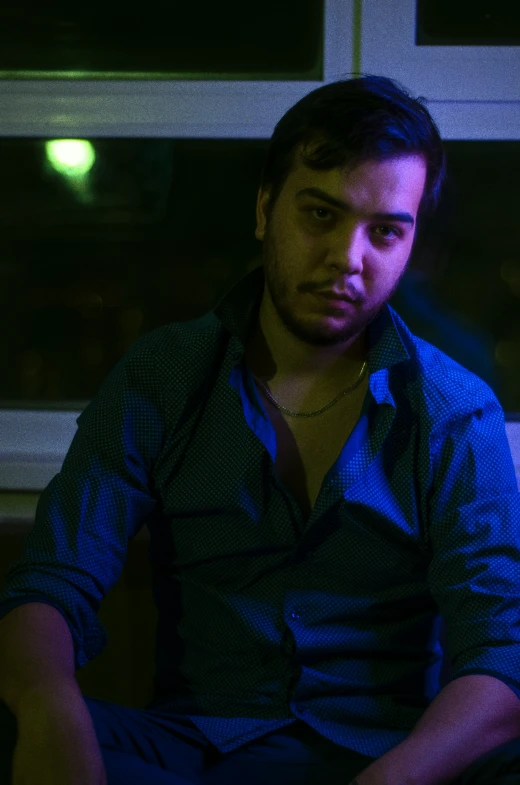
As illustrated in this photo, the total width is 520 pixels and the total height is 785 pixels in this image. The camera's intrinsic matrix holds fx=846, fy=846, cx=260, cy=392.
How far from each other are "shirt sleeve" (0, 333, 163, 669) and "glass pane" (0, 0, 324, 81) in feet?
2.61

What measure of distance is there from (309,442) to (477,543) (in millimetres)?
294

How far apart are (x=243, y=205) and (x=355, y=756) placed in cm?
114

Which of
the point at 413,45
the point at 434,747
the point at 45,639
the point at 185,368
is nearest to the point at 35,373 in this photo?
the point at 185,368

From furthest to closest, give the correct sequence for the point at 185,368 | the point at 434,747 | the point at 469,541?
the point at 185,368, the point at 469,541, the point at 434,747

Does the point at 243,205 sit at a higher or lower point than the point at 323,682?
higher

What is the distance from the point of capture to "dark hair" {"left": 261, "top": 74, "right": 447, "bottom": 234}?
1.21 metres

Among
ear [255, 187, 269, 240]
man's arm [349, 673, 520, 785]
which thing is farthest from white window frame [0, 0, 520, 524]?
man's arm [349, 673, 520, 785]

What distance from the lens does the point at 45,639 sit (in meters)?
1.10

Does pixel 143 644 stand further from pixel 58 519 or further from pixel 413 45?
pixel 413 45

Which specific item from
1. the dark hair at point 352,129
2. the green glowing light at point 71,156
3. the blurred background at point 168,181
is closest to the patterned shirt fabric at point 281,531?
the dark hair at point 352,129

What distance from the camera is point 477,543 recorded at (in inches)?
46.0

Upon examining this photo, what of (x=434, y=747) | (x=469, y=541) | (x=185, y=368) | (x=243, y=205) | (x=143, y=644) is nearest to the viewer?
(x=434, y=747)

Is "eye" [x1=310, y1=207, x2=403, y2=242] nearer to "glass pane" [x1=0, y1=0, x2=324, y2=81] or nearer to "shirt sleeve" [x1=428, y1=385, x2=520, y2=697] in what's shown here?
"shirt sleeve" [x1=428, y1=385, x2=520, y2=697]

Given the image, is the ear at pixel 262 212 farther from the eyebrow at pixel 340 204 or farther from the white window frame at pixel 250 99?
the white window frame at pixel 250 99
